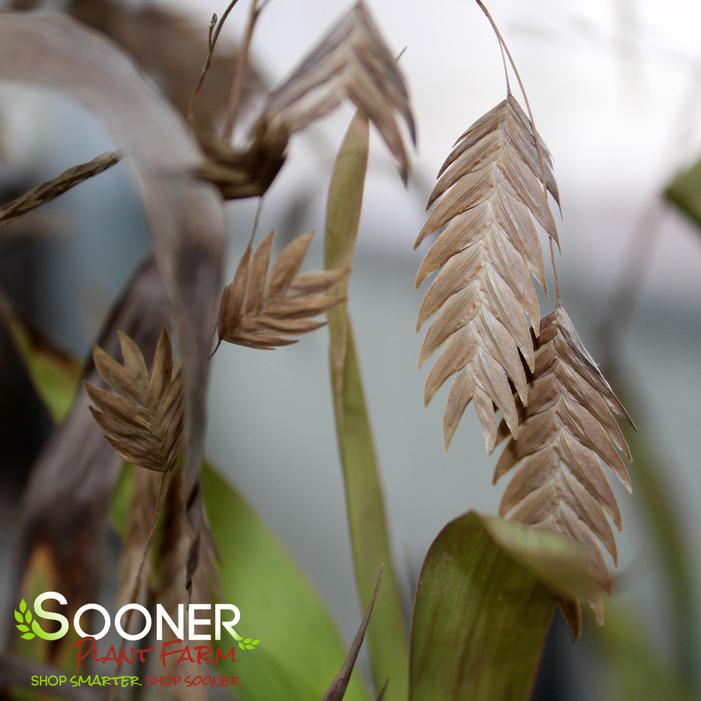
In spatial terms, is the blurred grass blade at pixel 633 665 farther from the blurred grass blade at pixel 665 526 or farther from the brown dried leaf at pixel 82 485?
the brown dried leaf at pixel 82 485

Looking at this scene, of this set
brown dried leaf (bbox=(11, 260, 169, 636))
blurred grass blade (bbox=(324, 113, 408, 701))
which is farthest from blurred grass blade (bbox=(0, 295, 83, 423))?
blurred grass blade (bbox=(324, 113, 408, 701))

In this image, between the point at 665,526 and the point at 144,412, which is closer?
the point at 144,412

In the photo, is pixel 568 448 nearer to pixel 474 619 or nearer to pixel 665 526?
pixel 474 619

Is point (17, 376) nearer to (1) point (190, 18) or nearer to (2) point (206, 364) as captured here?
(1) point (190, 18)

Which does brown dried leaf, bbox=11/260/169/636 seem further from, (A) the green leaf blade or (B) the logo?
(A) the green leaf blade

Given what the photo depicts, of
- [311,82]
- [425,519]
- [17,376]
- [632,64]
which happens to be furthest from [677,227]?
[17,376]

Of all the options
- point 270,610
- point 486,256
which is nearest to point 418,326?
point 486,256

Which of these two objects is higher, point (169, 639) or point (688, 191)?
point (688, 191)
